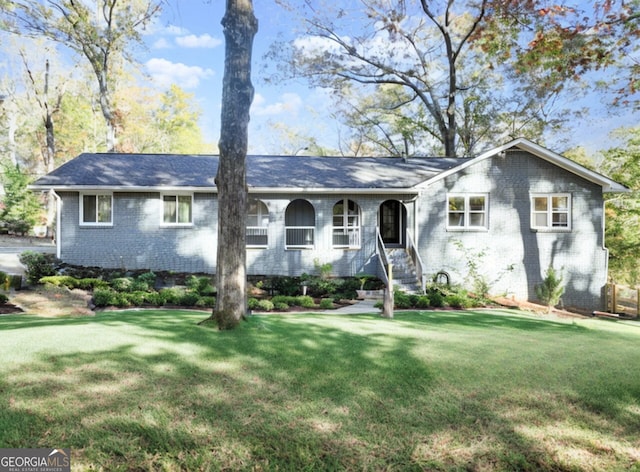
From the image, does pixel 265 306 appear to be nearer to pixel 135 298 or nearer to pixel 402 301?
pixel 135 298

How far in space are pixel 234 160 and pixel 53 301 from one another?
7.88 m

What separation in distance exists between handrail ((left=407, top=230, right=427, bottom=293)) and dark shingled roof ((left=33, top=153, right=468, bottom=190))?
88.6 inches

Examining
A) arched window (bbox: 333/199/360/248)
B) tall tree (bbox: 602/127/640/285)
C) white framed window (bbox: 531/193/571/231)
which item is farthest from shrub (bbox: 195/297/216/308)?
tall tree (bbox: 602/127/640/285)

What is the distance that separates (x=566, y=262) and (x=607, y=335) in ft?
28.9

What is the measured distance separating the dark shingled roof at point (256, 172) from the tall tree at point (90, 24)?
11.5m

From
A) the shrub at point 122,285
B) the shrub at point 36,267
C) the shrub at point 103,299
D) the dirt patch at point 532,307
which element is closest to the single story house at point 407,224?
the dirt patch at point 532,307

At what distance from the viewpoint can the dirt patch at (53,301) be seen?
9387 mm

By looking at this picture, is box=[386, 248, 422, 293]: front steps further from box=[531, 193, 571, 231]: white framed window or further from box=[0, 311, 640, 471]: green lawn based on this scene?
box=[0, 311, 640, 471]: green lawn

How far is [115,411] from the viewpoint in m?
2.87

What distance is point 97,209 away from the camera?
14.1m

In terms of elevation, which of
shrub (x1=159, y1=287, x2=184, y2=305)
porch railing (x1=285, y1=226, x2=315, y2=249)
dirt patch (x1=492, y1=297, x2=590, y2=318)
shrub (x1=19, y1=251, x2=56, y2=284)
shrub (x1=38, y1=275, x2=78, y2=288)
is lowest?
dirt patch (x1=492, y1=297, x2=590, y2=318)

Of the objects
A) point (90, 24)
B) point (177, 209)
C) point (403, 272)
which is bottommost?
point (403, 272)

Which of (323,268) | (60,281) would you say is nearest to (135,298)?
(60,281)

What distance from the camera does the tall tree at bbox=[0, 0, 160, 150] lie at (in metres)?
22.3
